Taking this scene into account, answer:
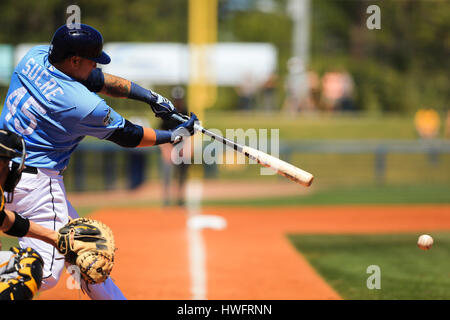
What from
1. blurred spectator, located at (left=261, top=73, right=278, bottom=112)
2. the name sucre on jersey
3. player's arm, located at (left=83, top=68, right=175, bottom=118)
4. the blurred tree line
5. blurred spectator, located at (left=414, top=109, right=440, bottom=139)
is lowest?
the name sucre on jersey

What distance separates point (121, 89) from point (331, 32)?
35928 millimetres

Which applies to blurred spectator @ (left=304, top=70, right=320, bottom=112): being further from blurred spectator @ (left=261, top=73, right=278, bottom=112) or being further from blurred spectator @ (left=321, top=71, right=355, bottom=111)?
blurred spectator @ (left=261, top=73, right=278, bottom=112)

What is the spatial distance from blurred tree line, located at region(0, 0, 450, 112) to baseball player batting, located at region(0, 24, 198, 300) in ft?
73.9

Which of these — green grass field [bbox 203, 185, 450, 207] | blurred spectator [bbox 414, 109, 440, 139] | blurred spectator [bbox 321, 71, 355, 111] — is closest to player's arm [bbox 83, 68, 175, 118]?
green grass field [bbox 203, 185, 450, 207]

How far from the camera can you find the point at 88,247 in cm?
380

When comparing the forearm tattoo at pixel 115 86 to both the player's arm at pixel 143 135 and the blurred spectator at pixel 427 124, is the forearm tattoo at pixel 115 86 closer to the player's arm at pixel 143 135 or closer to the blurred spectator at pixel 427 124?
the player's arm at pixel 143 135

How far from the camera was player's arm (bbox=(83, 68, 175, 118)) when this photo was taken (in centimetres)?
449

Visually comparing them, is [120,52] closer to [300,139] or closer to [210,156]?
[300,139]

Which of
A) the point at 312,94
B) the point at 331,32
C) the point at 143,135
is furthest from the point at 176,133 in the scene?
the point at 331,32

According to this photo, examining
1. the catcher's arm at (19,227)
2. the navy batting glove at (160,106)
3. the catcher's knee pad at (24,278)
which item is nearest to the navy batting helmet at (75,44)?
the navy batting glove at (160,106)

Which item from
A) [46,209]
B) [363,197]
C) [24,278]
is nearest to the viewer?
[24,278]

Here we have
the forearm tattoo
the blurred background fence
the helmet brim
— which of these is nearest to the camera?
the helmet brim

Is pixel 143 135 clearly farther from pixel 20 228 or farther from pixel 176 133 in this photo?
pixel 20 228

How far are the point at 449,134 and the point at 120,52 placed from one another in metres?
12.2
